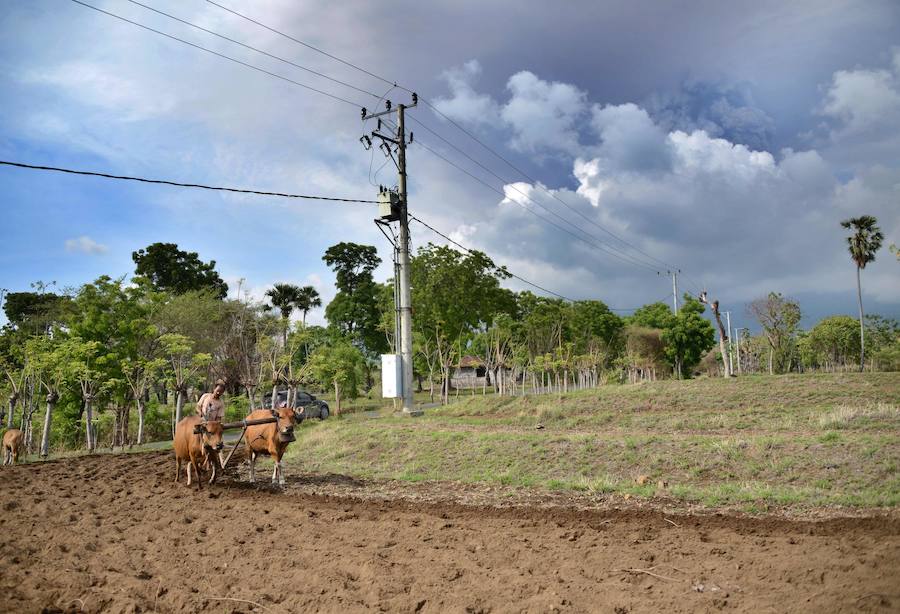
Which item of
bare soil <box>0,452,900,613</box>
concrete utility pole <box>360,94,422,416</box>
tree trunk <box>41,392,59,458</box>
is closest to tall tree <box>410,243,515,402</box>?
concrete utility pole <box>360,94,422,416</box>

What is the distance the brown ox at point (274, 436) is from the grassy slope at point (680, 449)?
7.01 feet

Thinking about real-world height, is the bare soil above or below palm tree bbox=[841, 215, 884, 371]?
below

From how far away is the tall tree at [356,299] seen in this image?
59.2m

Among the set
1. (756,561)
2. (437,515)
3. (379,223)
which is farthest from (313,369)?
(756,561)

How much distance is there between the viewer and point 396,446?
17172 mm

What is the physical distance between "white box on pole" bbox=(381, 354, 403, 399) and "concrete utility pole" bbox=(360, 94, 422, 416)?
0.14m

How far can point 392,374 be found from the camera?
21406 mm

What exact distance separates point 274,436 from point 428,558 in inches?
266

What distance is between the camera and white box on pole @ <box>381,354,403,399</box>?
21375mm

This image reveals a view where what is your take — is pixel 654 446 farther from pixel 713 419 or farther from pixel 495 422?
pixel 495 422

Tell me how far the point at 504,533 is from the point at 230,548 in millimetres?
3583

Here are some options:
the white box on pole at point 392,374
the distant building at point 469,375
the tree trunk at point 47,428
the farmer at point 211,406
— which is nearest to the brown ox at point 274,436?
the farmer at point 211,406

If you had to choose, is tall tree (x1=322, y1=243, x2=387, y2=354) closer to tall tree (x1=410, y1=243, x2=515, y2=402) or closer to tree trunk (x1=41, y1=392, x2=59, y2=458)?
tall tree (x1=410, y1=243, x2=515, y2=402)

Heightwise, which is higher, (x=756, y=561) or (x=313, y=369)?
(x=313, y=369)
